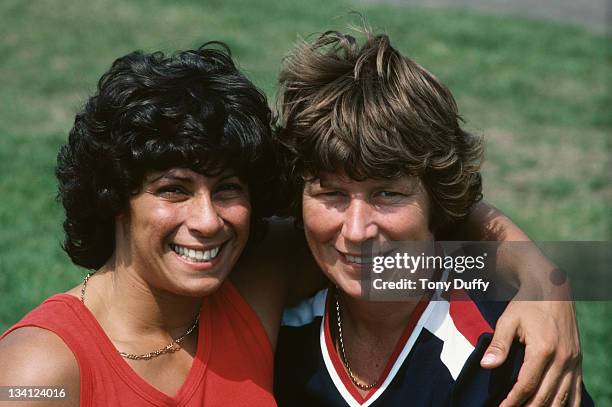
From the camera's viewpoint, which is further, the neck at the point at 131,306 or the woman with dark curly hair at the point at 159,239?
the neck at the point at 131,306

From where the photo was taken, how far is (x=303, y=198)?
300 cm

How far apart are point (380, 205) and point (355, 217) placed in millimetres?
102

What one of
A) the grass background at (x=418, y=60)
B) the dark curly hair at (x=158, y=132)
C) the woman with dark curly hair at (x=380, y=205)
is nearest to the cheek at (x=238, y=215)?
the dark curly hair at (x=158, y=132)

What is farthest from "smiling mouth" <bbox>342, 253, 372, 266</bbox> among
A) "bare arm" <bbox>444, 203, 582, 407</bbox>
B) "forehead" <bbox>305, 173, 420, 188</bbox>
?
"bare arm" <bbox>444, 203, 582, 407</bbox>

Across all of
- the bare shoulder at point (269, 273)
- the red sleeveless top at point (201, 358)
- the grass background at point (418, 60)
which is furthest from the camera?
the grass background at point (418, 60)

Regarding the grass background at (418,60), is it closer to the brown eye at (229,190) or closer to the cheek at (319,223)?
the cheek at (319,223)

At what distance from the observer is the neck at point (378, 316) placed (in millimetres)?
3041

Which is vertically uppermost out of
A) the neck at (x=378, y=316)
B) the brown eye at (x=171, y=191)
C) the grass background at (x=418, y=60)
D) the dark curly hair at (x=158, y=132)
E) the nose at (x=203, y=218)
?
the grass background at (x=418, y=60)

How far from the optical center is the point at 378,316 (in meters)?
3.07

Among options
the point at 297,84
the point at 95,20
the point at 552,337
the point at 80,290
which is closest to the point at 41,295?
the point at 80,290

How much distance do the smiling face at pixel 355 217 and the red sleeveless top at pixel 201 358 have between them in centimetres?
39

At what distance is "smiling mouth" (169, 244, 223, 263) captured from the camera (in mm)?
2799

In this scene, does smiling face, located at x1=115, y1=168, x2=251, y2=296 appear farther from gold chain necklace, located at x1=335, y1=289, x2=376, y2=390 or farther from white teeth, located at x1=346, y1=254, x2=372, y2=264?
gold chain necklace, located at x1=335, y1=289, x2=376, y2=390

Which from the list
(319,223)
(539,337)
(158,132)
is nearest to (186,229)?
(158,132)
